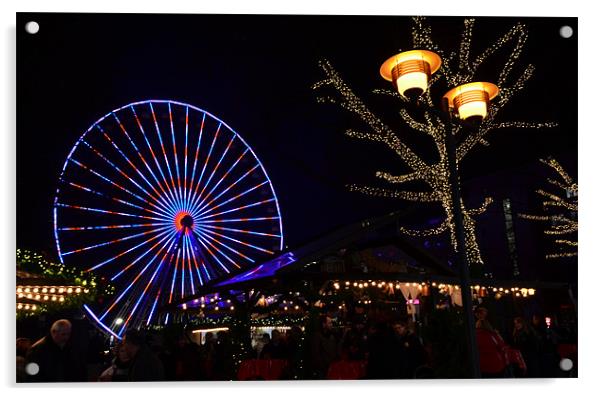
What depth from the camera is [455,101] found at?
3709 millimetres

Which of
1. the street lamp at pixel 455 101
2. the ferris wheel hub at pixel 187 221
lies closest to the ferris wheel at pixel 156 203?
the ferris wheel hub at pixel 187 221

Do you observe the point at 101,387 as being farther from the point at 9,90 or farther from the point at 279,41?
the point at 279,41

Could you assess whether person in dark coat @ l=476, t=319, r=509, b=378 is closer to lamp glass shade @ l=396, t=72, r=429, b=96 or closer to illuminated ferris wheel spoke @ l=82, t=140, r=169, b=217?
lamp glass shade @ l=396, t=72, r=429, b=96

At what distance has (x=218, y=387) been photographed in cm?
398

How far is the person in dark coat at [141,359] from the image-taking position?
362 centimetres

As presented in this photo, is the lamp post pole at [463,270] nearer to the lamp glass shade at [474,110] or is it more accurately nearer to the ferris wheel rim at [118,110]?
the lamp glass shade at [474,110]

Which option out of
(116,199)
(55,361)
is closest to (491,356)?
(55,361)

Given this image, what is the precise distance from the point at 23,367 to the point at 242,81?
3262 millimetres

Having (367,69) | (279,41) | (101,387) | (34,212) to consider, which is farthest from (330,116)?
(101,387)

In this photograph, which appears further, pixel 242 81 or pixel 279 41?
pixel 242 81

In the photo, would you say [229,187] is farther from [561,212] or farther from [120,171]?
[561,212]

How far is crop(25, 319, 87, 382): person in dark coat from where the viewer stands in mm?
3859

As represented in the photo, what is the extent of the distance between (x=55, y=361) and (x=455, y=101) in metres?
3.08

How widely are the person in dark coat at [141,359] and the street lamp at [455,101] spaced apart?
190 centimetres
